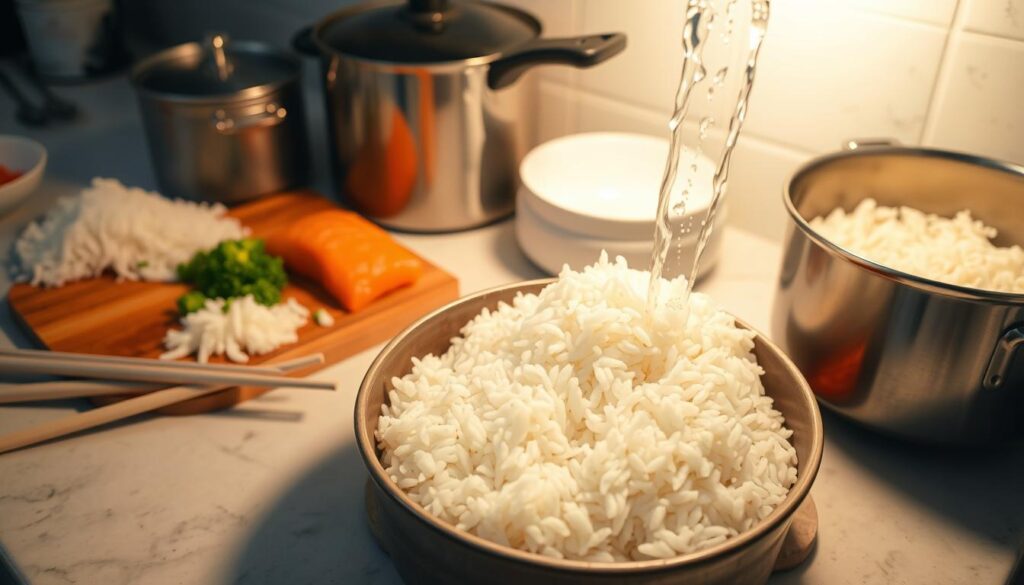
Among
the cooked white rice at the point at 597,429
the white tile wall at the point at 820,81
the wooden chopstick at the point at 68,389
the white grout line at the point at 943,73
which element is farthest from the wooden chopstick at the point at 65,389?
→ the white grout line at the point at 943,73

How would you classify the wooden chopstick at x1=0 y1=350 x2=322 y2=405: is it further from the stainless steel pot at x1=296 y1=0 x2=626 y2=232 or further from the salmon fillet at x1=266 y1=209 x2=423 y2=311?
the stainless steel pot at x1=296 y1=0 x2=626 y2=232

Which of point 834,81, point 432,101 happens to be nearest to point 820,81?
point 834,81

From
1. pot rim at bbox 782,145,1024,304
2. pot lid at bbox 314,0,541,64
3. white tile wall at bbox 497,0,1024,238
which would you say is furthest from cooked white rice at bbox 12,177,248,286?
pot rim at bbox 782,145,1024,304

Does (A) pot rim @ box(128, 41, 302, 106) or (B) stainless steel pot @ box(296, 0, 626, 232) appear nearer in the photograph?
(B) stainless steel pot @ box(296, 0, 626, 232)

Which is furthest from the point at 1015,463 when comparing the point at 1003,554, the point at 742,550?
the point at 742,550

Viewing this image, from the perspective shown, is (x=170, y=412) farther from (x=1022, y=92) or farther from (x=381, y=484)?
(x=1022, y=92)

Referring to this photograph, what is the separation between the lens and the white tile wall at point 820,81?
105cm

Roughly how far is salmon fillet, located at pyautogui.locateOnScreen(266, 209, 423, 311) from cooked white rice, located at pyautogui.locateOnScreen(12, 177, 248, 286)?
14 centimetres

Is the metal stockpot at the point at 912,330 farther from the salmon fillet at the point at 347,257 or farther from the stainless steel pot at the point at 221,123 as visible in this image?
the stainless steel pot at the point at 221,123

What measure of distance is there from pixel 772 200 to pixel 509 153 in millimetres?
435

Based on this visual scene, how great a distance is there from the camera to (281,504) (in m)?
0.89

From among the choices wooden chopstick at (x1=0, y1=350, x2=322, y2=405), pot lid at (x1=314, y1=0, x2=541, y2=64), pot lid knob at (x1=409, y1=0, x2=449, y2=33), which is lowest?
wooden chopstick at (x1=0, y1=350, x2=322, y2=405)

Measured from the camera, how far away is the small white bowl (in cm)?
143

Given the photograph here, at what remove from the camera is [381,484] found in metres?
0.67
